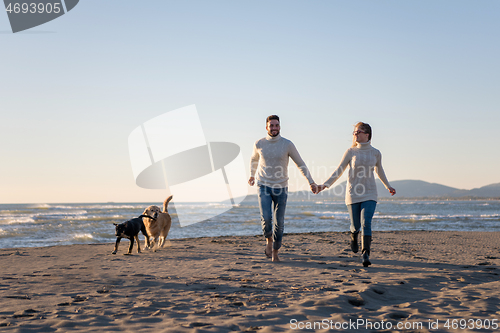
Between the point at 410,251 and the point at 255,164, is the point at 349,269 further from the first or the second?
the point at 410,251

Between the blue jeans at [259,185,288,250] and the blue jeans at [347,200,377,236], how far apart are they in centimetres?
107

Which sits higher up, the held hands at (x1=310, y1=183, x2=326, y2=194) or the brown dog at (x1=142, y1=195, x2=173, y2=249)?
the held hands at (x1=310, y1=183, x2=326, y2=194)

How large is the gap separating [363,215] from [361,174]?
616mm

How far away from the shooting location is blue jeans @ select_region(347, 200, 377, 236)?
17.0 feet

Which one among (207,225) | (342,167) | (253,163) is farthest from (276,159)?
(207,225)

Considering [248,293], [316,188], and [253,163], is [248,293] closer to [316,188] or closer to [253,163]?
[316,188]

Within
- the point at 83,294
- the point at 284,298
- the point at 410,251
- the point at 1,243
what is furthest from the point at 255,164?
the point at 1,243

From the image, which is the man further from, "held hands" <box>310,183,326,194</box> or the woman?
Answer: the woman

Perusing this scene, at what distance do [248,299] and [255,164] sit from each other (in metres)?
2.88

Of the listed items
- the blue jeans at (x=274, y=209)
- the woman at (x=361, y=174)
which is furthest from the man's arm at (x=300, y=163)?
the blue jeans at (x=274, y=209)

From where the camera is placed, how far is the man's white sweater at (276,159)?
5457 mm

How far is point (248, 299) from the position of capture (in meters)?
3.34

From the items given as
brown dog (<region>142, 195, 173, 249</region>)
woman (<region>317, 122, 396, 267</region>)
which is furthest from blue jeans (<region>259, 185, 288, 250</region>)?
brown dog (<region>142, 195, 173, 249</region>)

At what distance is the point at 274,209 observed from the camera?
5625mm
